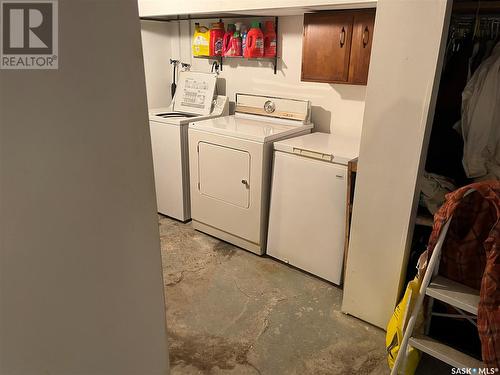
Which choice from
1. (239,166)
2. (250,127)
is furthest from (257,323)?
(250,127)

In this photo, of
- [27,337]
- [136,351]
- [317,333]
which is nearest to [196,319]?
[317,333]

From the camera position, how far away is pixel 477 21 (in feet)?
6.14

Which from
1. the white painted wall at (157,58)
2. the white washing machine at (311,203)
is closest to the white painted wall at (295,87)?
the white washing machine at (311,203)

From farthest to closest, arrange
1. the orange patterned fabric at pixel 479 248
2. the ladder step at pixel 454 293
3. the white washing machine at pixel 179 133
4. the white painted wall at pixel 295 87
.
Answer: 1. the white washing machine at pixel 179 133
2. the white painted wall at pixel 295 87
3. the ladder step at pixel 454 293
4. the orange patterned fabric at pixel 479 248

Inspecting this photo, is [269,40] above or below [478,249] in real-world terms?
above

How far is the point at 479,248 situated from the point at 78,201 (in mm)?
1594

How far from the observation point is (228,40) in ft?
10.7

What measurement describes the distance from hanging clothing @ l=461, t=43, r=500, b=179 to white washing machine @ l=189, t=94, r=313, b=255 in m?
1.21

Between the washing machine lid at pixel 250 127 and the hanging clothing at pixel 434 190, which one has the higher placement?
the washing machine lid at pixel 250 127

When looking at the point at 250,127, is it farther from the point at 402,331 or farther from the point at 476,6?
the point at 402,331

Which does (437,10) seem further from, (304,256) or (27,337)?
(27,337)

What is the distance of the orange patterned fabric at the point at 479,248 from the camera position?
1351mm

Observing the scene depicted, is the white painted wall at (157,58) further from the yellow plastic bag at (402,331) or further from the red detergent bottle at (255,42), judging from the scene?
the yellow plastic bag at (402,331)

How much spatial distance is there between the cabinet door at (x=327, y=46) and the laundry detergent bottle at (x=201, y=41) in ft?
3.72
